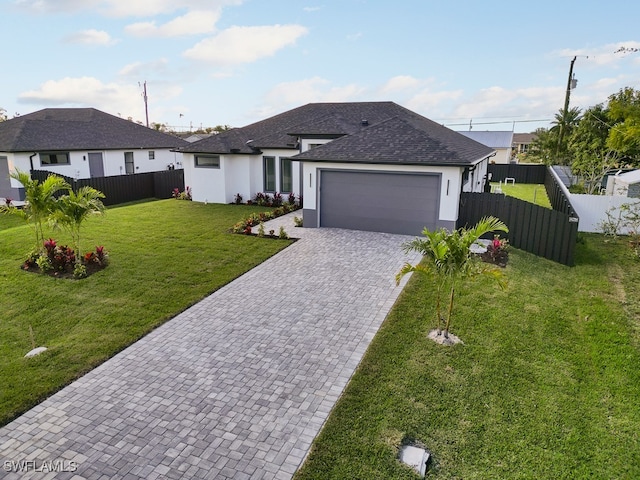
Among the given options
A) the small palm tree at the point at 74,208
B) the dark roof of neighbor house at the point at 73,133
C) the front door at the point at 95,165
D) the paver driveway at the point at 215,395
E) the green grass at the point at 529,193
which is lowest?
the paver driveway at the point at 215,395

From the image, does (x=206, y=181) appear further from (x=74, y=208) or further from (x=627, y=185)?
(x=627, y=185)

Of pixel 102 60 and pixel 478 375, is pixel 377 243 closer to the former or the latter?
pixel 478 375

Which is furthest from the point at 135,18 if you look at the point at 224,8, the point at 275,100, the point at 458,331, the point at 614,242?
the point at 275,100

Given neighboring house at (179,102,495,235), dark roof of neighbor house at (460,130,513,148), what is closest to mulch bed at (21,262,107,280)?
neighboring house at (179,102,495,235)

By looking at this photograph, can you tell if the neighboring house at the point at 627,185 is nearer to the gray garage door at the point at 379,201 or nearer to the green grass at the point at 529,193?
the green grass at the point at 529,193

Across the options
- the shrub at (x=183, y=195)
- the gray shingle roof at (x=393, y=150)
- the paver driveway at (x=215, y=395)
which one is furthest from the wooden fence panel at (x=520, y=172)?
the paver driveway at (x=215, y=395)

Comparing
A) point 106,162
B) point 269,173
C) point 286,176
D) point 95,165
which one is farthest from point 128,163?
point 286,176
